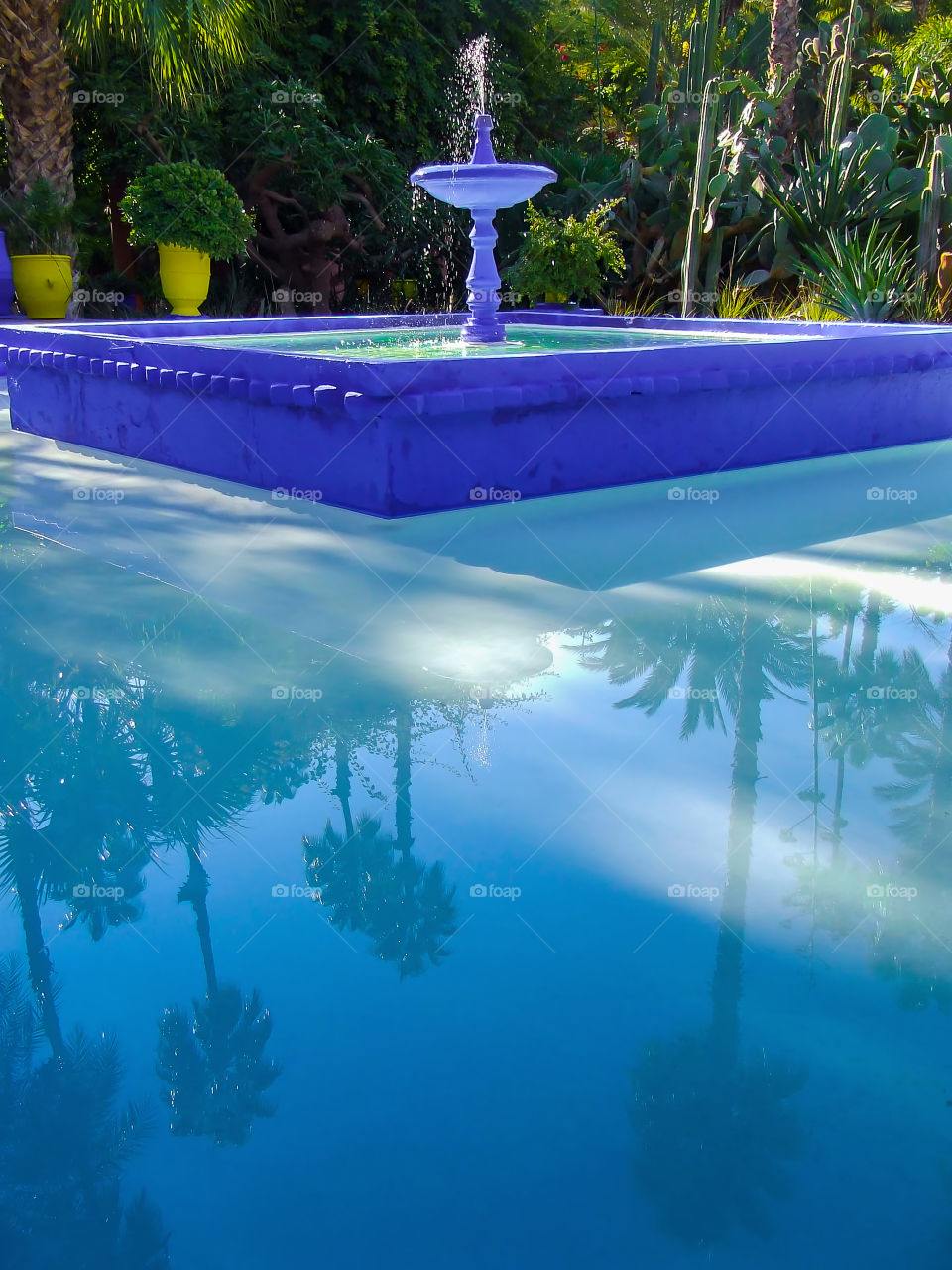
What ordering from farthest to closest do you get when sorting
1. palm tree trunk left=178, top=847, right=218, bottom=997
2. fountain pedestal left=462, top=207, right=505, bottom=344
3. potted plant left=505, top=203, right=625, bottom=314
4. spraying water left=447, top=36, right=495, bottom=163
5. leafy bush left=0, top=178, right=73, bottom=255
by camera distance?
spraying water left=447, top=36, right=495, bottom=163 → leafy bush left=0, top=178, right=73, bottom=255 → potted plant left=505, top=203, right=625, bottom=314 → fountain pedestal left=462, top=207, right=505, bottom=344 → palm tree trunk left=178, top=847, right=218, bottom=997

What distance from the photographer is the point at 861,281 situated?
8812 mm

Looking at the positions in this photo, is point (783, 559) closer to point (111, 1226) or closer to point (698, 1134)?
point (698, 1134)

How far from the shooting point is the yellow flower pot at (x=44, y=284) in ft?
36.4

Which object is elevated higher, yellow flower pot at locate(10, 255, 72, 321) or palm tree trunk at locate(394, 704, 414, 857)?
yellow flower pot at locate(10, 255, 72, 321)

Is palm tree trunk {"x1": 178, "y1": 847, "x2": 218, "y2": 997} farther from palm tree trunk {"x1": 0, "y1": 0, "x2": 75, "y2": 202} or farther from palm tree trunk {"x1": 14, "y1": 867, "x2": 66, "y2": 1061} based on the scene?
palm tree trunk {"x1": 0, "y1": 0, "x2": 75, "y2": 202}

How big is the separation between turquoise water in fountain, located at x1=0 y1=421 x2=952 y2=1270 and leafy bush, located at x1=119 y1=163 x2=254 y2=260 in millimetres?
8575

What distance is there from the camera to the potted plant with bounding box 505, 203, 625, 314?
34.4 ft

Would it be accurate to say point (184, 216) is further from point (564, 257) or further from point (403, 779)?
point (403, 779)

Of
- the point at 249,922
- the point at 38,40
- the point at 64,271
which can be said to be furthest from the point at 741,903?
the point at 38,40

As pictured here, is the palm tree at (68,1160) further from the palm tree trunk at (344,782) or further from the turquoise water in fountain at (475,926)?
the palm tree trunk at (344,782)

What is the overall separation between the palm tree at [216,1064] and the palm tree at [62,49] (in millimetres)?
11261

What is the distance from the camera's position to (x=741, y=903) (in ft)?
6.43

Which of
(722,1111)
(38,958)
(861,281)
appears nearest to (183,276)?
(861,281)

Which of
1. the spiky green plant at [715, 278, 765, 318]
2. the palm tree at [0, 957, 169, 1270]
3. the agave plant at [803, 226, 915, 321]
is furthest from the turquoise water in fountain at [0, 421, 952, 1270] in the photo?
the spiky green plant at [715, 278, 765, 318]
